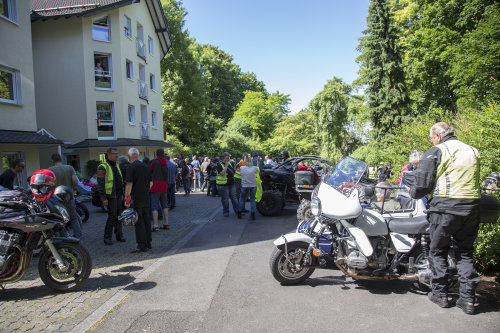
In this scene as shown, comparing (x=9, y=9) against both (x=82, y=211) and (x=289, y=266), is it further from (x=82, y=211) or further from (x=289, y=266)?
(x=289, y=266)

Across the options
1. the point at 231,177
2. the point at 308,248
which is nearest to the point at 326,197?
the point at 308,248

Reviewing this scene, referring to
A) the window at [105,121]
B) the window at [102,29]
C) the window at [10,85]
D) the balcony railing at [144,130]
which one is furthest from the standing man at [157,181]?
the balcony railing at [144,130]

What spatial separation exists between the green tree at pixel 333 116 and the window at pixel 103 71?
2341cm

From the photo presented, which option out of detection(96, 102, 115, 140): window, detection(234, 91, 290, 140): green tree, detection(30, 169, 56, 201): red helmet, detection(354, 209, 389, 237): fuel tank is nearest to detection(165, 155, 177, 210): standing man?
detection(30, 169, 56, 201): red helmet

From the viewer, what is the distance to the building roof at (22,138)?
11195mm

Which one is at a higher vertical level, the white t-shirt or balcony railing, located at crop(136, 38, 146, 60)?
balcony railing, located at crop(136, 38, 146, 60)

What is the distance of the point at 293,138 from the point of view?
46.0 metres

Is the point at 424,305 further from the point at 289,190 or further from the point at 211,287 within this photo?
the point at 289,190

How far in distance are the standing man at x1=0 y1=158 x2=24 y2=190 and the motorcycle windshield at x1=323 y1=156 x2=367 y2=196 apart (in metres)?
6.08

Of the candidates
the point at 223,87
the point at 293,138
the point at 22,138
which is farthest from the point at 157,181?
the point at 223,87

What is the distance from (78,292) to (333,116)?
35645mm

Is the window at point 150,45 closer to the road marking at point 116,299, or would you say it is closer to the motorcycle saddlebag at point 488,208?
the road marking at point 116,299

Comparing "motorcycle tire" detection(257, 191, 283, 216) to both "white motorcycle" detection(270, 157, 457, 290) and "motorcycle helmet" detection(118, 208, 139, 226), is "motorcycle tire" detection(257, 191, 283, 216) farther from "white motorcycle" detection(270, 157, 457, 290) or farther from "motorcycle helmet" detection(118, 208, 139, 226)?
"white motorcycle" detection(270, 157, 457, 290)

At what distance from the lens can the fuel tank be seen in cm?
409
